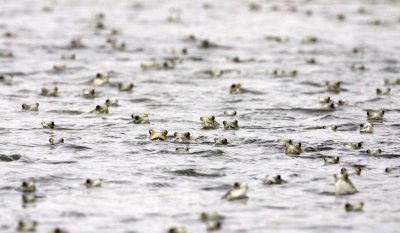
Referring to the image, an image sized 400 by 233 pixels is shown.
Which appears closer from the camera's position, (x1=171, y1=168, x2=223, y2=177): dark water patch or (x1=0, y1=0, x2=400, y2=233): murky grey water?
(x1=0, y1=0, x2=400, y2=233): murky grey water

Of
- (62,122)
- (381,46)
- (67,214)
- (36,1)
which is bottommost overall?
(67,214)

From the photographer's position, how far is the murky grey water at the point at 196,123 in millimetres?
17094

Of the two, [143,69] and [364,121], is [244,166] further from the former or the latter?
[143,69]

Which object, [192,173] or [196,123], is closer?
[192,173]

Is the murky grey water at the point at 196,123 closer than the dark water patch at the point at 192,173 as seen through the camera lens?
Yes

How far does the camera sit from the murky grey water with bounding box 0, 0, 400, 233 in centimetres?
1709

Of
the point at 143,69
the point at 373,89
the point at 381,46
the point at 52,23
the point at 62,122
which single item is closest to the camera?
the point at 62,122

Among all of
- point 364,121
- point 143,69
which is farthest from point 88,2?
point 364,121

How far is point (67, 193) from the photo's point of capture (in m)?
18.1

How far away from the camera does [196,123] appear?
24.4m

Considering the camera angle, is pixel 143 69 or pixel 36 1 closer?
pixel 143 69

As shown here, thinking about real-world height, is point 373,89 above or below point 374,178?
above

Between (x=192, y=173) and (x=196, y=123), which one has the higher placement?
(x=196, y=123)

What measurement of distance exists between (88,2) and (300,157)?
31.0 m
